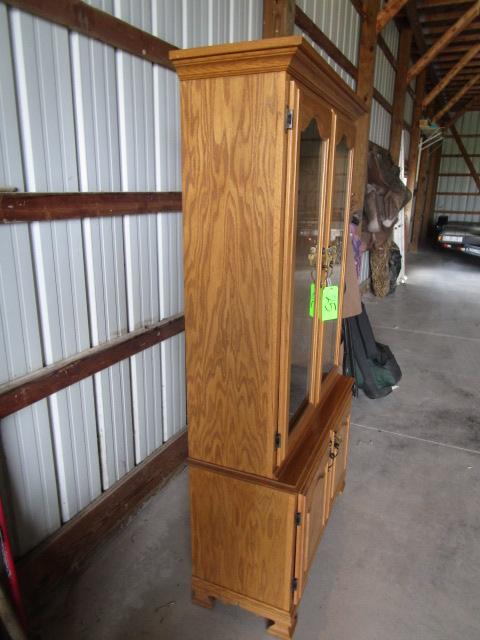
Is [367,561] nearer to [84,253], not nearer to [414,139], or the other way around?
[84,253]

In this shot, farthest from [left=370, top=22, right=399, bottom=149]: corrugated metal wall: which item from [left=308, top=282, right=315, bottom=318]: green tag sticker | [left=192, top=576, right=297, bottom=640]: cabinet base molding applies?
[left=192, top=576, right=297, bottom=640]: cabinet base molding

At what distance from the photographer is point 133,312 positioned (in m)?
2.04

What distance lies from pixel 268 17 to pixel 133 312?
6.43 feet

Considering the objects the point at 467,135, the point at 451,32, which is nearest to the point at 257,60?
the point at 451,32

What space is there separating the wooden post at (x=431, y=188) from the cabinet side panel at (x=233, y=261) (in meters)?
12.7

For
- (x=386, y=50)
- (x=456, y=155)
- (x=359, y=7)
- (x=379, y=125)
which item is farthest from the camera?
(x=456, y=155)

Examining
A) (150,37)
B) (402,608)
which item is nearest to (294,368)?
(402,608)

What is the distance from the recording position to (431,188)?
13.1 metres

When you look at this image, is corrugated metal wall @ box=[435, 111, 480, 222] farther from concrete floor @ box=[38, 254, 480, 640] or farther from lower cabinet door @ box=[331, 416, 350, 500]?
lower cabinet door @ box=[331, 416, 350, 500]

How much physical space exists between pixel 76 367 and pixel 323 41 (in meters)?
3.56

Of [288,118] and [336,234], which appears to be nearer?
[288,118]

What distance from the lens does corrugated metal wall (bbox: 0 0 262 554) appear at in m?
1.45

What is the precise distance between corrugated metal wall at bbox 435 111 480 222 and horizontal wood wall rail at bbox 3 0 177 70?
43.8 ft

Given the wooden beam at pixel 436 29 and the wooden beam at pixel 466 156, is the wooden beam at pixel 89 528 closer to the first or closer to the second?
the wooden beam at pixel 436 29
